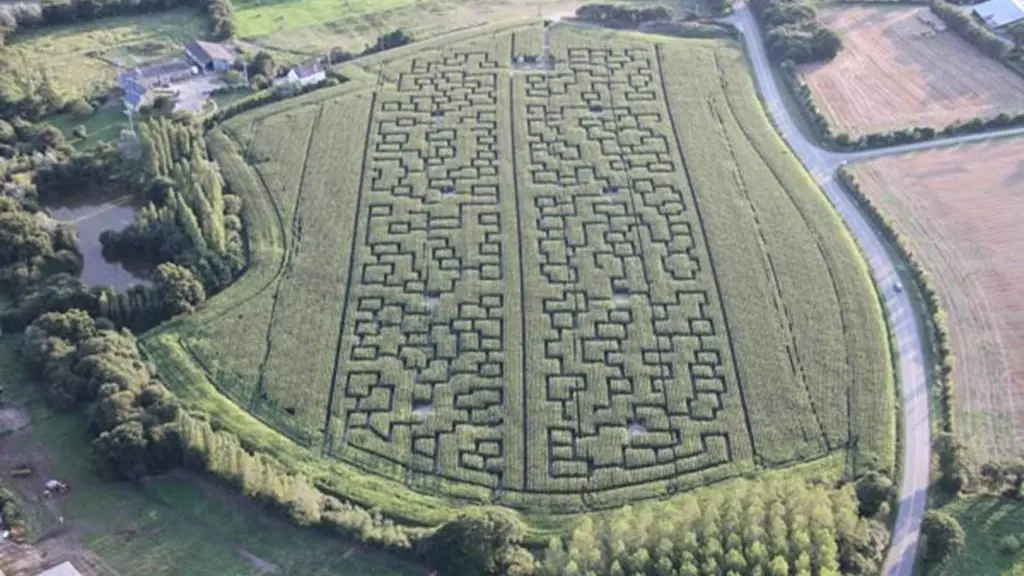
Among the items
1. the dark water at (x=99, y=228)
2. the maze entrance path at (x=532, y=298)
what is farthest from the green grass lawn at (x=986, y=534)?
the dark water at (x=99, y=228)

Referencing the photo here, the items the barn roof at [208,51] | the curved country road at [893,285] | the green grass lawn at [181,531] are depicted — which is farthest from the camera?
the barn roof at [208,51]

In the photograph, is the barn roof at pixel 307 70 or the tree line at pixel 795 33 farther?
the tree line at pixel 795 33

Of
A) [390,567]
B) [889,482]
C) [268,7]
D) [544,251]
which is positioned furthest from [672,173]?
[268,7]

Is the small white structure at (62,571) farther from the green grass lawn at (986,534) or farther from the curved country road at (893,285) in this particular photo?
the green grass lawn at (986,534)

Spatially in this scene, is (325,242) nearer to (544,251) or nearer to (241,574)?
(544,251)

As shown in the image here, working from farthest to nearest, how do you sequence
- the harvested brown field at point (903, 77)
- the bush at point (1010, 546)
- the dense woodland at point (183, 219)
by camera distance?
the harvested brown field at point (903, 77) → the dense woodland at point (183, 219) → the bush at point (1010, 546)

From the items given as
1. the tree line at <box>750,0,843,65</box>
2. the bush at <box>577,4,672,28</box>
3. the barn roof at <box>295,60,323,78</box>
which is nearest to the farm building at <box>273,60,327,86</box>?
the barn roof at <box>295,60,323,78</box>

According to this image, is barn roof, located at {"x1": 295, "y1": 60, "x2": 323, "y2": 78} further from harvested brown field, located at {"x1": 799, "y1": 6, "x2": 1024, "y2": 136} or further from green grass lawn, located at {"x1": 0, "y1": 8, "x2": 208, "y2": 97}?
harvested brown field, located at {"x1": 799, "y1": 6, "x2": 1024, "y2": 136}
